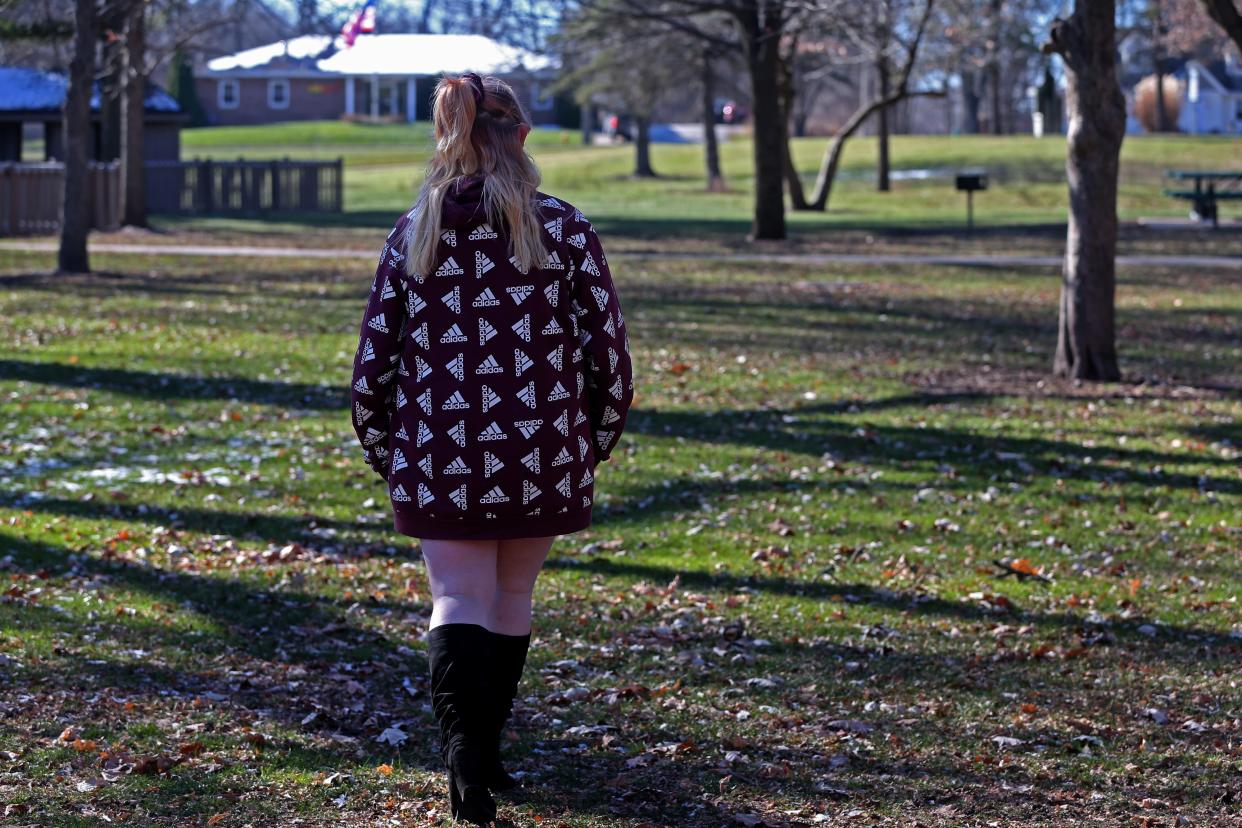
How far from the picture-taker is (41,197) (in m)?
31.6

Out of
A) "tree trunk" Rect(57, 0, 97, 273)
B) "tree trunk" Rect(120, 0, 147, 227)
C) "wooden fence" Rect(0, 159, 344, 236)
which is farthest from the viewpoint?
"wooden fence" Rect(0, 159, 344, 236)

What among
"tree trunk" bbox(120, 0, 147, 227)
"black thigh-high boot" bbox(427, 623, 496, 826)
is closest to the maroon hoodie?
"black thigh-high boot" bbox(427, 623, 496, 826)

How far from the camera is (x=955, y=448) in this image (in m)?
10.0

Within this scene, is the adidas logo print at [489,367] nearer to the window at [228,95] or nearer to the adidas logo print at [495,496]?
the adidas logo print at [495,496]

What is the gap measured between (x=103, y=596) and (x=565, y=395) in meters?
3.28

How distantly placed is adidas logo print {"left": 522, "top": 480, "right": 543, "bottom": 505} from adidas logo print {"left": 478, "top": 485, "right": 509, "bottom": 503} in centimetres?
4

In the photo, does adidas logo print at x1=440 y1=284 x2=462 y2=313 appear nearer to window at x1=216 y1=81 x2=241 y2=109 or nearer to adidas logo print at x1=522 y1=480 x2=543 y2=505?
adidas logo print at x1=522 y1=480 x2=543 y2=505

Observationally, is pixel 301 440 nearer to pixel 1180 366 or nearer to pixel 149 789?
pixel 149 789

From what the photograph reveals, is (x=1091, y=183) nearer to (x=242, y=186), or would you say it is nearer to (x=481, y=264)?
(x=481, y=264)

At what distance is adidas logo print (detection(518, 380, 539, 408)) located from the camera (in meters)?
3.82

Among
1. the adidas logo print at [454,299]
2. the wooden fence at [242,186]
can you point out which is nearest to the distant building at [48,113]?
the wooden fence at [242,186]

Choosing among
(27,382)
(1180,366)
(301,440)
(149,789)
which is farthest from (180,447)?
(1180,366)

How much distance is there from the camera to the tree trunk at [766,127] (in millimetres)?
26984

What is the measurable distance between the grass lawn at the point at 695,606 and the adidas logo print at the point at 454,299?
1381 mm
